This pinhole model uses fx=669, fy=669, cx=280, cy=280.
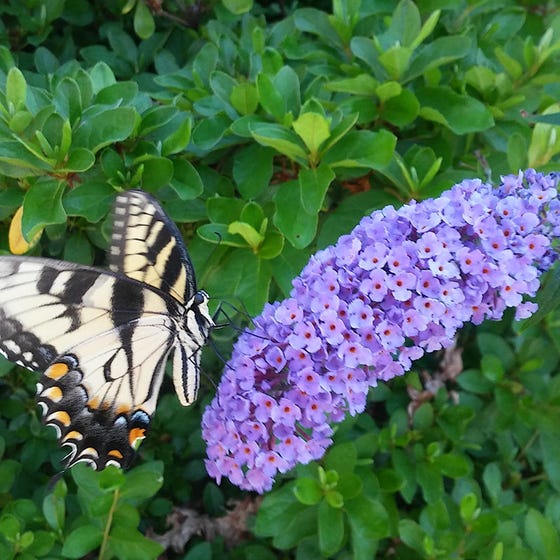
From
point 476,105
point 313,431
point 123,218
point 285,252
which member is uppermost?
point 476,105

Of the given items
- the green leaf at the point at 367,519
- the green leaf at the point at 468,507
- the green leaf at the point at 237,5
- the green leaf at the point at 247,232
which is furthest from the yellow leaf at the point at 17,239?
the green leaf at the point at 468,507

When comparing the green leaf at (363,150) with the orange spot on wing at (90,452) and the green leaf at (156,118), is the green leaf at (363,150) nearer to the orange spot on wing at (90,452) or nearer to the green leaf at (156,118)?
the green leaf at (156,118)

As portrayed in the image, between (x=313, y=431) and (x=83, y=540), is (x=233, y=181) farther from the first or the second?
(x=83, y=540)

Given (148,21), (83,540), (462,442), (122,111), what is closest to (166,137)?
(122,111)

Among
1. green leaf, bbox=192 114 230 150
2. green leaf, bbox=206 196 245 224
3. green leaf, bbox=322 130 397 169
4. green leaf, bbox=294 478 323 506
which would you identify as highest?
green leaf, bbox=322 130 397 169

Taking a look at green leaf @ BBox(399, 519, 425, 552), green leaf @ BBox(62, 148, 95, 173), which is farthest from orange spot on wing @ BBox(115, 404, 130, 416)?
green leaf @ BBox(399, 519, 425, 552)

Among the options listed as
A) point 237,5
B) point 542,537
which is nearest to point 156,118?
point 237,5

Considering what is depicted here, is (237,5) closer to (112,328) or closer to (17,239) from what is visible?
(17,239)

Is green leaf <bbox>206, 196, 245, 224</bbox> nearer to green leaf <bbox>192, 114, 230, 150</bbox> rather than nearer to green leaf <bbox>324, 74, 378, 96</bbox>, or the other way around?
green leaf <bbox>192, 114, 230, 150</bbox>
